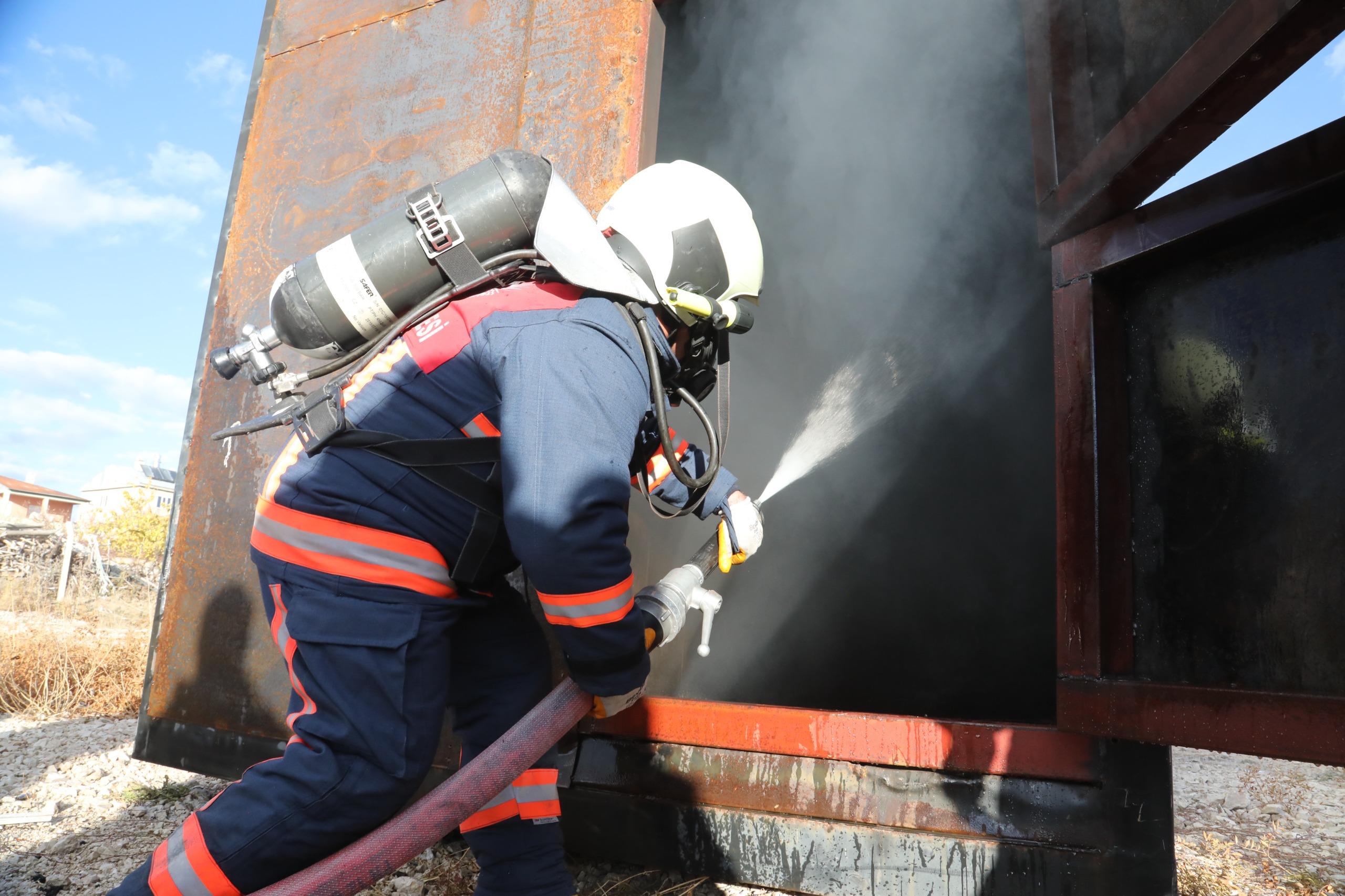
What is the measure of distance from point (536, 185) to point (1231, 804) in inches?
142

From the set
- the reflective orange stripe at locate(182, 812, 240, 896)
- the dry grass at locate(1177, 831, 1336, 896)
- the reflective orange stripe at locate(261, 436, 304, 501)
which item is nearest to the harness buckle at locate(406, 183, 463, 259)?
the reflective orange stripe at locate(261, 436, 304, 501)

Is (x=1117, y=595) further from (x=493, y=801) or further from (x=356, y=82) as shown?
(x=356, y=82)

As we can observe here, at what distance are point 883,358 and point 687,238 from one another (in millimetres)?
2510

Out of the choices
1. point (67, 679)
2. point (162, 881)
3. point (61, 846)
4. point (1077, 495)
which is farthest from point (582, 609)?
point (67, 679)

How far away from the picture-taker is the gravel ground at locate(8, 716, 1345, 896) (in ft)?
7.45

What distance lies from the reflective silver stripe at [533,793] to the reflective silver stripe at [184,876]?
2.03ft

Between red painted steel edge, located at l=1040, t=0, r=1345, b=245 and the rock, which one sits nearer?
red painted steel edge, located at l=1040, t=0, r=1345, b=245

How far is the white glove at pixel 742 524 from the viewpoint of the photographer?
2.12 metres

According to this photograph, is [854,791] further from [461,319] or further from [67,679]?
[67,679]

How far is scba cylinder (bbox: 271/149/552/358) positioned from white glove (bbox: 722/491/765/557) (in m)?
0.87

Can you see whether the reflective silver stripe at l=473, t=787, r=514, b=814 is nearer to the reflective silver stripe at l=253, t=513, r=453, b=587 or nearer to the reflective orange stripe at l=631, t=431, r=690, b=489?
the reflective silver stripe at l=253, t=513, r=453, b=587

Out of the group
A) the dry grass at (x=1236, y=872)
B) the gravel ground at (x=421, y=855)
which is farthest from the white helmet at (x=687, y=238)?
the dry grass at (x=1236, y=872)

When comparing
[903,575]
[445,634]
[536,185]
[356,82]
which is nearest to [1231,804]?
[903,575]

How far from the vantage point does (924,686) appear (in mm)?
3846
